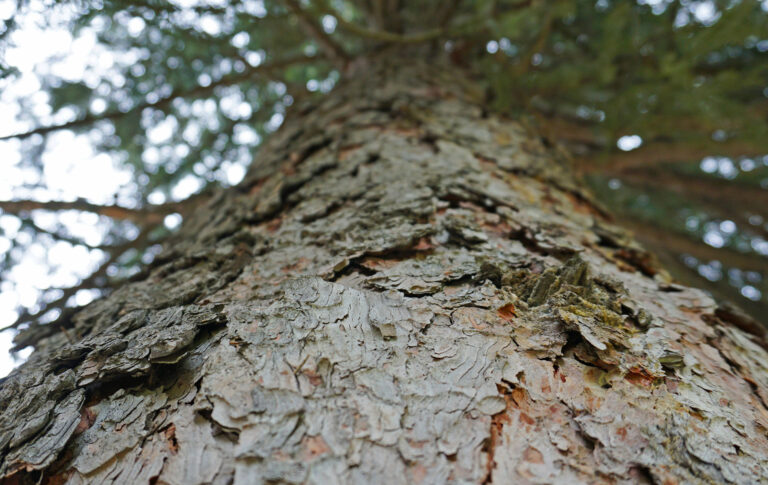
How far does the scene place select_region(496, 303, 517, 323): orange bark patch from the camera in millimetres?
808

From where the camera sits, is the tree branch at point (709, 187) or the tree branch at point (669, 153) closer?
the tree branch at point (669, 153)

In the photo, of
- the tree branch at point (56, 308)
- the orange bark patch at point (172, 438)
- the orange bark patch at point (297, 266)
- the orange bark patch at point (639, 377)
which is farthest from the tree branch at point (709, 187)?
the orange bark patch at point (172, 438)

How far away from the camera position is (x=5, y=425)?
71 centimetres

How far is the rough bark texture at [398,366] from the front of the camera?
581mm

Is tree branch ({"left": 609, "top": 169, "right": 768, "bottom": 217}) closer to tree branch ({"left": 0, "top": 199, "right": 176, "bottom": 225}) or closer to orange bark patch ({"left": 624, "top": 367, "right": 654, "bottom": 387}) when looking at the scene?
orange bark patch ({"left": 624, "top": 367, "right": 654, "bottom": 387})

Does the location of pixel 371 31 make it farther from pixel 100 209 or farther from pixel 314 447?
pixel 314 447

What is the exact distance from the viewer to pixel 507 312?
82cm

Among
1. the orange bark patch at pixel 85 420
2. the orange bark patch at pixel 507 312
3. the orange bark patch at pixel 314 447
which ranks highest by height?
the orange bark patch at pixel 314 447

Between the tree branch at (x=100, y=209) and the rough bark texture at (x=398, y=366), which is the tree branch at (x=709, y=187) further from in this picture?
the tree branch at (x=100, y=209)

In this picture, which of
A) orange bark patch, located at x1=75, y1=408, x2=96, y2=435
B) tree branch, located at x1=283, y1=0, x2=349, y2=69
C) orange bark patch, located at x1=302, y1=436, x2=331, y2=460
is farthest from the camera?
tree branch, located at x1=283, y1=0, x2=349, y2=69

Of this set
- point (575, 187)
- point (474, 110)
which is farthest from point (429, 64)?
point (575, 187)

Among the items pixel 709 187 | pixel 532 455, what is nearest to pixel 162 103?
pixel 532 455

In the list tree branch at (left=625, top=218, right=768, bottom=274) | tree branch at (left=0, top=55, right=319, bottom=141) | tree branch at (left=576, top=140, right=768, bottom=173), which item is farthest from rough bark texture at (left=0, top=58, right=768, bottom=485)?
tree branch at (left=625, top=218, right=768, bottom=274)

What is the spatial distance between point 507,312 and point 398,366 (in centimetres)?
26
